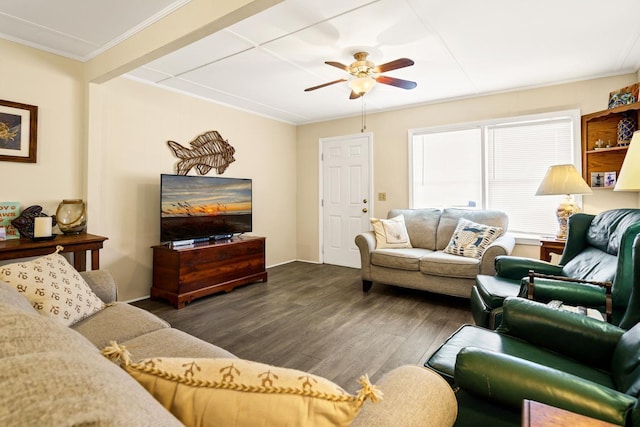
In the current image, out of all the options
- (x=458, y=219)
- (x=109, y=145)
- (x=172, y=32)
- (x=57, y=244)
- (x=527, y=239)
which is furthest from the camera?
(x=458, y=219)

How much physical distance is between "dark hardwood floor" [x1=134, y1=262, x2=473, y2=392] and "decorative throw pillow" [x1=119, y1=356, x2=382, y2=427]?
1.51 meters

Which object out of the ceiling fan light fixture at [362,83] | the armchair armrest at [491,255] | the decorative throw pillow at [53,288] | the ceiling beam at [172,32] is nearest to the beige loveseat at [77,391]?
the decorative throw pillow at [53,288]

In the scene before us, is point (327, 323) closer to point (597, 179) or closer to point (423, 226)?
point (423, 226)

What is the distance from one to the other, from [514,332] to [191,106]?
4.11 m

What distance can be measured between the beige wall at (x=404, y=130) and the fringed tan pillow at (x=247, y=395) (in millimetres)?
4067

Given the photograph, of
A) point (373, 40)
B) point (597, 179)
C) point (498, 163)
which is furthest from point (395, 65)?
point (597, 179)

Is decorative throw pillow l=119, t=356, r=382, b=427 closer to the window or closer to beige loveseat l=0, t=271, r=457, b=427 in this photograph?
beige loveseat l=0, t=271, r=457, b=427

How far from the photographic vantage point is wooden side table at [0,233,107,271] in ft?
7.64

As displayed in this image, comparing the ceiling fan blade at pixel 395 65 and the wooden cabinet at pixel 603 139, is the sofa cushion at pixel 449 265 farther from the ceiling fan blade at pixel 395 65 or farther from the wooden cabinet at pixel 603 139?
the ceiling fan blade at pixel 395 65

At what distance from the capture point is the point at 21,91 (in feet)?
8.97

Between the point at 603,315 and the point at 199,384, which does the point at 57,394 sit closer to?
the point at 199,384

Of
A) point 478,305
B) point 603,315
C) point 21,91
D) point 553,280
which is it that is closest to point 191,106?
point 21,91

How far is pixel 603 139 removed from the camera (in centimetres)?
338

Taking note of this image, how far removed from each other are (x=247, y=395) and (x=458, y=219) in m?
3.88
